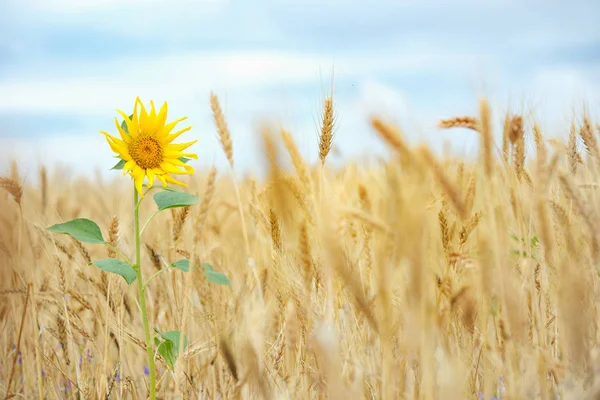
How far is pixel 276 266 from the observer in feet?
5.70

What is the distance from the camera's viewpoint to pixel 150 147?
159cm

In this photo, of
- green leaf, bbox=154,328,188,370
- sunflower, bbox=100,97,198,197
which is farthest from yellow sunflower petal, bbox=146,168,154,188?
green leaf, bbox=154,328,188,370

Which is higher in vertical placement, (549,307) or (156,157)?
(156,157)

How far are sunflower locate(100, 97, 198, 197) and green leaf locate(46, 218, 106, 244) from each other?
6.1 inches

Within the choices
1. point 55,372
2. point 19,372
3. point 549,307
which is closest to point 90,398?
point 55,372

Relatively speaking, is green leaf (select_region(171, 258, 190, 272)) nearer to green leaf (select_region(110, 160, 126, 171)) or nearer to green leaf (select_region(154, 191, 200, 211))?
green leaf (select_region(154, 191, 200, 211))

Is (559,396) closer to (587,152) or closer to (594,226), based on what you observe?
(594,226)

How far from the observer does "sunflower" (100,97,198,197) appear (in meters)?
1.55

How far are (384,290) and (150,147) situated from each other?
87 cm

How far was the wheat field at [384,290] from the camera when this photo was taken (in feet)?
3.63

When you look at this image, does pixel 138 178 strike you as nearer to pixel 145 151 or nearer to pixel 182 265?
pixel 145 151

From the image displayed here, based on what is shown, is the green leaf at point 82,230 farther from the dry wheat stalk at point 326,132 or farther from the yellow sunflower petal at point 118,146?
the dry wheat stalk at point 326,132

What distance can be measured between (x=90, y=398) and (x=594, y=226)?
1664 mm

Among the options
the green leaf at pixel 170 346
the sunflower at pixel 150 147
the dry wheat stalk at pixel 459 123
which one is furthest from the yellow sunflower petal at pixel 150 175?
the dry wheat stalk at pixel 459 123
